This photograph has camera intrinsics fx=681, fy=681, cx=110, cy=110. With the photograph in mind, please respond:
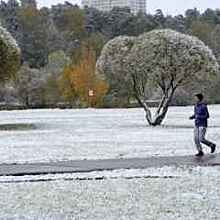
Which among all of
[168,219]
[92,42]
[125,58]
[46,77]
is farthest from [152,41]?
[92,42]

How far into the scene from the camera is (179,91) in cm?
7925

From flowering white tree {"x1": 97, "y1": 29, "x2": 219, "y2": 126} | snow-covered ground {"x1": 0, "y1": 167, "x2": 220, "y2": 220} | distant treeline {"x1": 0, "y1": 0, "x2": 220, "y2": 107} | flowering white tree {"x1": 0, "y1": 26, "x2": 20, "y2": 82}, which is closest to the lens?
snow-covered ground {"x1": 0, "y1": 167, "x2": 220, "y2": 220}

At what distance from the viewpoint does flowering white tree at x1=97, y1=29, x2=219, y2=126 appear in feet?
113

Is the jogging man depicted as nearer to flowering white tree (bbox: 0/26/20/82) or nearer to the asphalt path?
the asphalt path

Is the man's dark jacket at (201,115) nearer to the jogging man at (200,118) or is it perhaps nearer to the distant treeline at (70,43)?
the jogging man at (200,118)

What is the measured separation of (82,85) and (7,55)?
44488mm

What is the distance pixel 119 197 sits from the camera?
10.6m

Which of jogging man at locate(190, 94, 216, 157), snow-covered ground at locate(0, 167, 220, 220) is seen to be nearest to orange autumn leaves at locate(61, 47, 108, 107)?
jogging man at locate(190, 94, 216, 157)

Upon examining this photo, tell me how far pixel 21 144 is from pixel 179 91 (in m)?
58.0

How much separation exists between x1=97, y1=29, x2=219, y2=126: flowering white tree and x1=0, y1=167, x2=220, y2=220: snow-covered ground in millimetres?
21141

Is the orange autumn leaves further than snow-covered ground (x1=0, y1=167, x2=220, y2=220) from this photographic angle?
Yes

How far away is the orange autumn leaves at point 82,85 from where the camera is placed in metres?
78.9

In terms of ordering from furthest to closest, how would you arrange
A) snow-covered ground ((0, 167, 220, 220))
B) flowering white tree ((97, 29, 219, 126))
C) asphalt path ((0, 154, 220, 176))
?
flowering white tree ((97, 29, 219, 126)), asphalt path ((0, 154, 220, 176)), snow-covered ground ((0, 167, 220, 220))

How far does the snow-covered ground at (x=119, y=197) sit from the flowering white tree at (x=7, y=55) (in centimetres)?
2273
